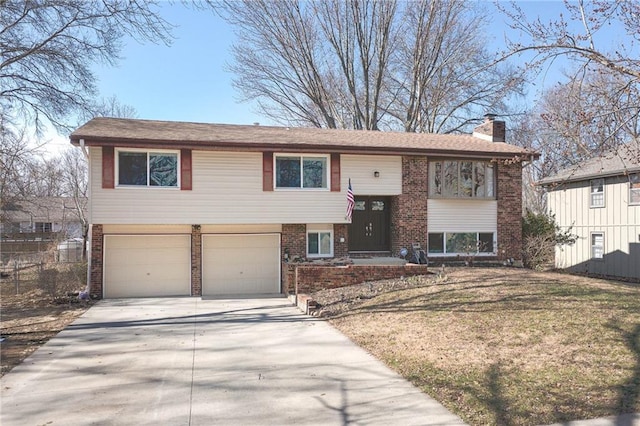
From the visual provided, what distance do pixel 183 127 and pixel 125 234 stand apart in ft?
14.0

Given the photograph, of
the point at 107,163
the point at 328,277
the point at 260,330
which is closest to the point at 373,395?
the point at 260,330

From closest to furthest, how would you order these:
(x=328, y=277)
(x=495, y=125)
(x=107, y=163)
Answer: (x=328, y=277) < (x=107, y=163) < (x=495, y=125)

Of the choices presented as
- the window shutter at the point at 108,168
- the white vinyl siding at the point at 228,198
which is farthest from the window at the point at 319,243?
the window shutter at the point at 108,168

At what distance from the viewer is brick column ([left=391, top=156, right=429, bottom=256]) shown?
16781mm

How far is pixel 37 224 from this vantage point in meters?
52.4

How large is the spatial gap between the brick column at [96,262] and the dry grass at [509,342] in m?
7.29

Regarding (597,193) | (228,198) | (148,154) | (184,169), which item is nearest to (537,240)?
(597,193)

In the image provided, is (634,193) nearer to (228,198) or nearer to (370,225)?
(370,225)

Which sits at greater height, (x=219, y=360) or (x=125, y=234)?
(x=125, y=234)

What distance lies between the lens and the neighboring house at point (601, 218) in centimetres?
1884

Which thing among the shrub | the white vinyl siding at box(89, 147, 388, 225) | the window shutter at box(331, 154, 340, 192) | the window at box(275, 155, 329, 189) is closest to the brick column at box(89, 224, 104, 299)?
the shrub

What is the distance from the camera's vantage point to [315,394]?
5754 millimetres

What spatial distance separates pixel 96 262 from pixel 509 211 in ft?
47.1

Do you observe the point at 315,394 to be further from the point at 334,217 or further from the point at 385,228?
the point at 385,228
